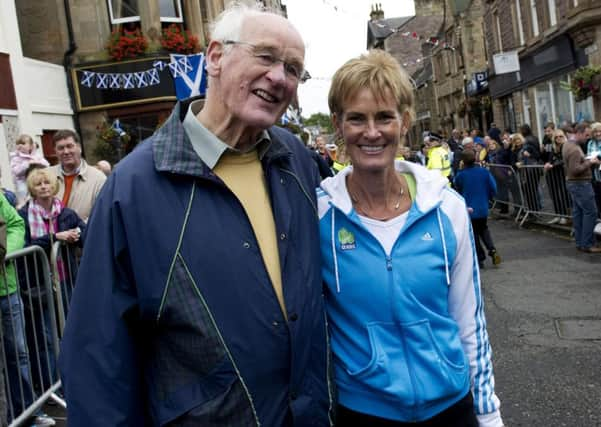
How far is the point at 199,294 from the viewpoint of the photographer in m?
1.88

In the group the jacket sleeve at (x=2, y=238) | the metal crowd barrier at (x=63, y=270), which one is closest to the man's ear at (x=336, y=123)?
the jacket sleeve at (x=2, y=238)

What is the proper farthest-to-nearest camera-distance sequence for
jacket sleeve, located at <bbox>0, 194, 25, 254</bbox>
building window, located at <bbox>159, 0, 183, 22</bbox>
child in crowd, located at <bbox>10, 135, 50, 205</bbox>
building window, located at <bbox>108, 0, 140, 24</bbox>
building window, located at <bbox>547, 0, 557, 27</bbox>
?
building window, located at <bbox>547, 0, 557, 27</bbox> < building window, located at <bbox>159, 0, 183, 22</bbox> < building window, located at <bbox>108, 0, 140, 24</bbox> < child in crowd, located at <bbox>10, 135, 50, 205</bbox> < jacket sleeve, located at <bbox>0, 194, 25, 254</bbox>

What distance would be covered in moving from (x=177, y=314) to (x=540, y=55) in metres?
22.1

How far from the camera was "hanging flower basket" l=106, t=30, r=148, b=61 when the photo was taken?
47.3ft

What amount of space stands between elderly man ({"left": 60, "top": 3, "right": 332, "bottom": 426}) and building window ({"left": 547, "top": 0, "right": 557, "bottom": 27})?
2046 cm

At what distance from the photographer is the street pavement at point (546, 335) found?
4363 mm

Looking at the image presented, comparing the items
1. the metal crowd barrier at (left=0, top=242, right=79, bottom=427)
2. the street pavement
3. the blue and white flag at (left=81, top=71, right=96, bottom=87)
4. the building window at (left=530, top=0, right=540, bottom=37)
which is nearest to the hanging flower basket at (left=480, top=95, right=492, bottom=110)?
the building window at (left=530, top=0, right=540, bottom=37)

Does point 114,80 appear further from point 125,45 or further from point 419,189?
point 419,189

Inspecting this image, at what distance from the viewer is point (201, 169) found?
1.96 meters

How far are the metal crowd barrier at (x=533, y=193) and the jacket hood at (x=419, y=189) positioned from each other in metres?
9.41

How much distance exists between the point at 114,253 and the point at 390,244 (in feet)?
3.04

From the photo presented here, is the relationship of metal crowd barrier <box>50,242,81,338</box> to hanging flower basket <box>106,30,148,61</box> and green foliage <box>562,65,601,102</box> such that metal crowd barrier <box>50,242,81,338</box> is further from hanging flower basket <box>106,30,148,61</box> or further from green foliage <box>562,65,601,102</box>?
green foliage <box>562,65,601,102</box>

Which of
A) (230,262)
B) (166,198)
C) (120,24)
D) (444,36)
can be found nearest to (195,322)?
(230,262)

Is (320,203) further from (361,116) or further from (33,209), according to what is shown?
(33,209)
